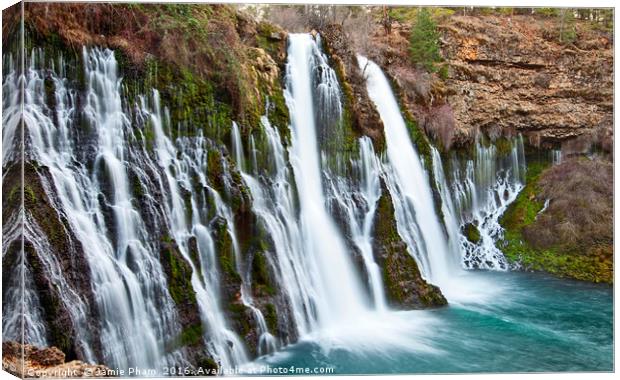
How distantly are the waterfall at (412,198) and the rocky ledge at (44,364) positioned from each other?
5.62 m

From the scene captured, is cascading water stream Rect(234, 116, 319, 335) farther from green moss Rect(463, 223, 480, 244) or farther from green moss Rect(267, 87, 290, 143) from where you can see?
green moss Rect(463, 223, 480, 244)

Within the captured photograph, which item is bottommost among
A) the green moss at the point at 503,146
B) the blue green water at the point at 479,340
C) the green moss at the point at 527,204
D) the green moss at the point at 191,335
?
the blue green water at the point at 479,340

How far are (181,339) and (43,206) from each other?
228 cm

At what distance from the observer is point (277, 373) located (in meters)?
8.23

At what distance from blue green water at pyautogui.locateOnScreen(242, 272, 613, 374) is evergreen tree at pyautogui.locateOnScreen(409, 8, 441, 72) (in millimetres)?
4167

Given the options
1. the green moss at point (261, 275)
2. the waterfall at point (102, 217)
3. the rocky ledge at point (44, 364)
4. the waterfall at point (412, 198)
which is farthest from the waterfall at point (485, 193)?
the rocky ledge at point (44, 364)

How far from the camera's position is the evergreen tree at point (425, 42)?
10.2 m

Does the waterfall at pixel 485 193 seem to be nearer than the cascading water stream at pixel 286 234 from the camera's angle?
No

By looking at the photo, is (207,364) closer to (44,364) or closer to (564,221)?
(44,364)

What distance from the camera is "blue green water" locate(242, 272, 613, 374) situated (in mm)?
8484

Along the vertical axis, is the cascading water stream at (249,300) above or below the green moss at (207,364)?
above

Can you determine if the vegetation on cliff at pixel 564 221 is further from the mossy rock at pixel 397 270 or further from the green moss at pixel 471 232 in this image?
the mossy rock at pixel 397 270

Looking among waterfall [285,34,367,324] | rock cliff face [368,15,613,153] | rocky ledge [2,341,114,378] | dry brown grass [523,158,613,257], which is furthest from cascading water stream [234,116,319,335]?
dry brown grass [523,158,613,257]

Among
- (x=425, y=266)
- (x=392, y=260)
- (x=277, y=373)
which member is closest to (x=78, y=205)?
(x=277, y=373)
